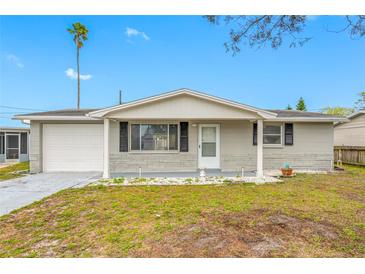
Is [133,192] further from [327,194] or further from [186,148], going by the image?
[327,194]

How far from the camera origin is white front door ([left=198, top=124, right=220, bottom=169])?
9.36 m

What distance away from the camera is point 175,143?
9.24 meters

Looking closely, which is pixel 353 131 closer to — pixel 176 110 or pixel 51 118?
pixel 176 110

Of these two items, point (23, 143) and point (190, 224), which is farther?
point (23, 143)

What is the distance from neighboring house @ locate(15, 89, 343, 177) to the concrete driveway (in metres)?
1.14

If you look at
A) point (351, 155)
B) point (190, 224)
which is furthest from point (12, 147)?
point (351, 155)

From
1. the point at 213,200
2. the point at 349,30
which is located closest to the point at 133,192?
the point at 213,200

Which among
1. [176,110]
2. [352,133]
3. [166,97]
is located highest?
[166,97]

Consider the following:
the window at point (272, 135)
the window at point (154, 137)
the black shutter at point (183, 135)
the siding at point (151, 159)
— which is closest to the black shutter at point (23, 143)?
the siding at point (151, 159)

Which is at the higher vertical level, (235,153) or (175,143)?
(175,143)

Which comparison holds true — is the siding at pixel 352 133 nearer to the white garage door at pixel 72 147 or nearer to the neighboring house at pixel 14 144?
the white garage door at pixel 72 147

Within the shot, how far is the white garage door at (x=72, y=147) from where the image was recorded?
9375mm

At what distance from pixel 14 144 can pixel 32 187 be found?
11160 millimetres

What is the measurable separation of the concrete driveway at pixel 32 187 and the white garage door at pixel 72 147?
0.56 metres
